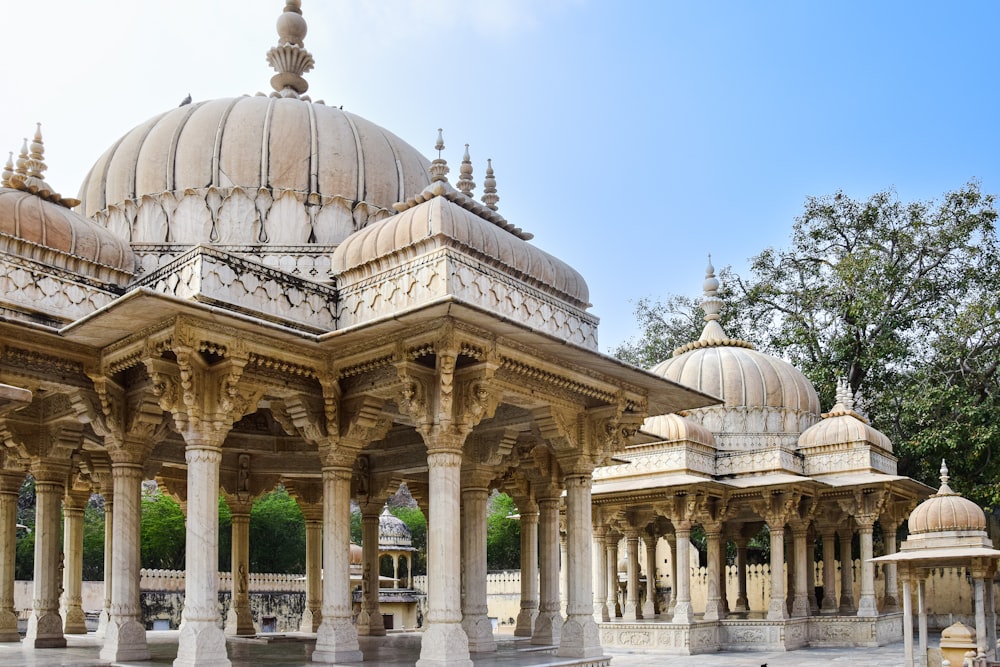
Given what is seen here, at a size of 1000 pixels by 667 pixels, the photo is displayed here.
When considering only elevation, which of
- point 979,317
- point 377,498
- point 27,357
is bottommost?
point 377,498

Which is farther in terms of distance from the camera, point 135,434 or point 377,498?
point 377,498

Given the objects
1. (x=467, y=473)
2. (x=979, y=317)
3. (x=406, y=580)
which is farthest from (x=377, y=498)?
(x=406, y=580)

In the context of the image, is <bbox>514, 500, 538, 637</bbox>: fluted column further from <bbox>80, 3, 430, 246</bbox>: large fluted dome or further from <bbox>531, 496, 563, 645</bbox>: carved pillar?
<bbox>80, 3, 430, 246</bbox>: large fluted dome

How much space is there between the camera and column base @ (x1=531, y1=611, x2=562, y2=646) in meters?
15.1

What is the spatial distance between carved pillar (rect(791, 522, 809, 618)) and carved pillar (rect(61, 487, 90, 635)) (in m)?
14.7

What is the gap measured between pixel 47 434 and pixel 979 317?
23221mm

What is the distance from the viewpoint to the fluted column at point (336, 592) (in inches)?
458

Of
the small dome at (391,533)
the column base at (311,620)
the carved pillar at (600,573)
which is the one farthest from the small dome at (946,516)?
the small dome at (391,533)

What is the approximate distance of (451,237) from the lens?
1140 centimetres

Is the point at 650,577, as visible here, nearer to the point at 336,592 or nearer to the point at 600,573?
the point at 600,573

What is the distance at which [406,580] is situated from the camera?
39.1 meters

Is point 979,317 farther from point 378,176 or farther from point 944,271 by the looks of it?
point 378,176

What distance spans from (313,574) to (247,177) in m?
7.96

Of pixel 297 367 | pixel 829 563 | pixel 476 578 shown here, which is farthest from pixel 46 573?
pixel 829 563
